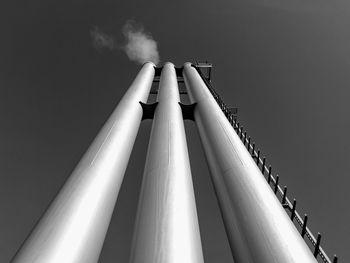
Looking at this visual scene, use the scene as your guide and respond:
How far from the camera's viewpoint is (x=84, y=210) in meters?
3.10

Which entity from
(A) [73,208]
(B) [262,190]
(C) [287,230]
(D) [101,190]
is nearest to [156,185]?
(D) [101,190]

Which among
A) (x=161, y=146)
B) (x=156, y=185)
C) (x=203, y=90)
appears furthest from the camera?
(x=203, y=90)

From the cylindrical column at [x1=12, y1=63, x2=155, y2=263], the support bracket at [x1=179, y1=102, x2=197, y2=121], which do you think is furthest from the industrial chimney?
the support bracket at [x1=179, y1=102, x2=197, y2=121]

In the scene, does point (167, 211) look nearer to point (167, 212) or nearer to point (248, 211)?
point (167, 212)

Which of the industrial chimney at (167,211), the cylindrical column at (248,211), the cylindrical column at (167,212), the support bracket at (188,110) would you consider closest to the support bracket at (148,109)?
the support bracket at (188,110)

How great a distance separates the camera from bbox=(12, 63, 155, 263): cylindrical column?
2502mm

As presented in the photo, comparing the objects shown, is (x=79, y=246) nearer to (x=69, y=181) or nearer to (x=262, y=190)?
(x=69, y=181)

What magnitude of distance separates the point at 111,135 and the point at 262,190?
255 cm

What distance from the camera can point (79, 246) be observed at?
8.82 ft

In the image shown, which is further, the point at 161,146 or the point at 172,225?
the point at 161,146

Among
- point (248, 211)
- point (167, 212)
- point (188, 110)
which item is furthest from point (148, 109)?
point (248, 211)

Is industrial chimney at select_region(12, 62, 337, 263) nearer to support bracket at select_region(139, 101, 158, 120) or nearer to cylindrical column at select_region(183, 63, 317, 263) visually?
cylindrical column at select_region(183, 63, 317, 263)

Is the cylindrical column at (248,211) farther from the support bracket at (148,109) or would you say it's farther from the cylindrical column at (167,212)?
the support bracket at (148,109)

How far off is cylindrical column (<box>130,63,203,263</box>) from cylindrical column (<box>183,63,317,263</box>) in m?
0.39
